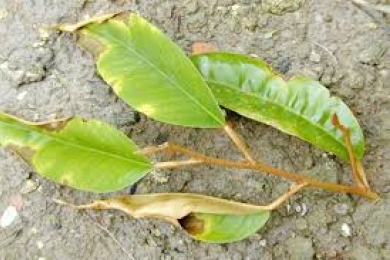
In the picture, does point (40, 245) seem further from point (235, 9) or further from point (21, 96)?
point (235, 9)

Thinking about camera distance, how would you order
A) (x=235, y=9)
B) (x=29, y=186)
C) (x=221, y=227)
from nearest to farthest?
(x=221, y=227), (x=29, y=186), (x=235, y=9)

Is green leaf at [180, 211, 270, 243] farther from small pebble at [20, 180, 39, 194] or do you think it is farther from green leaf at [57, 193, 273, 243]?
small pebble at [20, 180, 39, 194]

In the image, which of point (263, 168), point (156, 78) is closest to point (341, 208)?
point (263, 168)

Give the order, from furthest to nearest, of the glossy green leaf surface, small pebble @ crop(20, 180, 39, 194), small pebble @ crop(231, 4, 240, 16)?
small pebble @ crop(231, 4, 240, 16)
small pebble @ crop(20, 180, 39, 194)
the glossy green leaf surface

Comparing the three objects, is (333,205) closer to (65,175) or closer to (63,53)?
(65,175)

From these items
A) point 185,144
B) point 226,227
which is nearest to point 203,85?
point 185,144

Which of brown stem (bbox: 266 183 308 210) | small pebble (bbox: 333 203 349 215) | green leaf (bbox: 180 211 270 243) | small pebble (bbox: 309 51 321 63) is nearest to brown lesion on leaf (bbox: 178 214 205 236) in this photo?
green leaf (bbox: 180 211 270 243)

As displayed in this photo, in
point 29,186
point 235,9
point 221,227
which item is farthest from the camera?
Result: point 235,9
